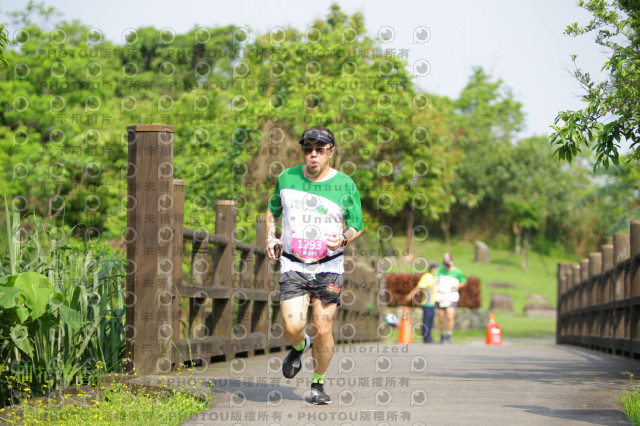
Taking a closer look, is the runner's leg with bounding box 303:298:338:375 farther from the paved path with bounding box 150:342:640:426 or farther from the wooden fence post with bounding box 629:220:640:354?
the wooden fence post with bounding box 629:220:640:354

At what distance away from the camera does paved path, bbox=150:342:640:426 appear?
4934 mm

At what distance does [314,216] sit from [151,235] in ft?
4.69

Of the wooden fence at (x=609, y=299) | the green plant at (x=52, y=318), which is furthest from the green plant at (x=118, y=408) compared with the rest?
the wooden fence at (x=609, y=299)

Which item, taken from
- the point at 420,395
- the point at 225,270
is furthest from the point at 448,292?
the point at 420,395

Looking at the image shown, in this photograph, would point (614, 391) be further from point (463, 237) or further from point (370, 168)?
point (463, 237)

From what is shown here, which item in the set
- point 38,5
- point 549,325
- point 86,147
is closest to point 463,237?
point 549,325

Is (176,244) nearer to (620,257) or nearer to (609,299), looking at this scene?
(620,257)

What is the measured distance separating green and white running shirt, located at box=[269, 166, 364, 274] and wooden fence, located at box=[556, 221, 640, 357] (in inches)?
198

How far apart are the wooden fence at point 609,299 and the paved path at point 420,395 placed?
A: 4.74ft

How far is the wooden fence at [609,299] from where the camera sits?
33.3 feet

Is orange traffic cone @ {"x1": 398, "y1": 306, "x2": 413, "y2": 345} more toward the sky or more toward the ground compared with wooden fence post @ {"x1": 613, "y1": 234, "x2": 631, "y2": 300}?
more toward the ground

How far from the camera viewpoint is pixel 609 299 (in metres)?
12.9

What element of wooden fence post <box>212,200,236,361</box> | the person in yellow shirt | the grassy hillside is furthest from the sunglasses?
the grassy hillside

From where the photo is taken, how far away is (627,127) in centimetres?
646
